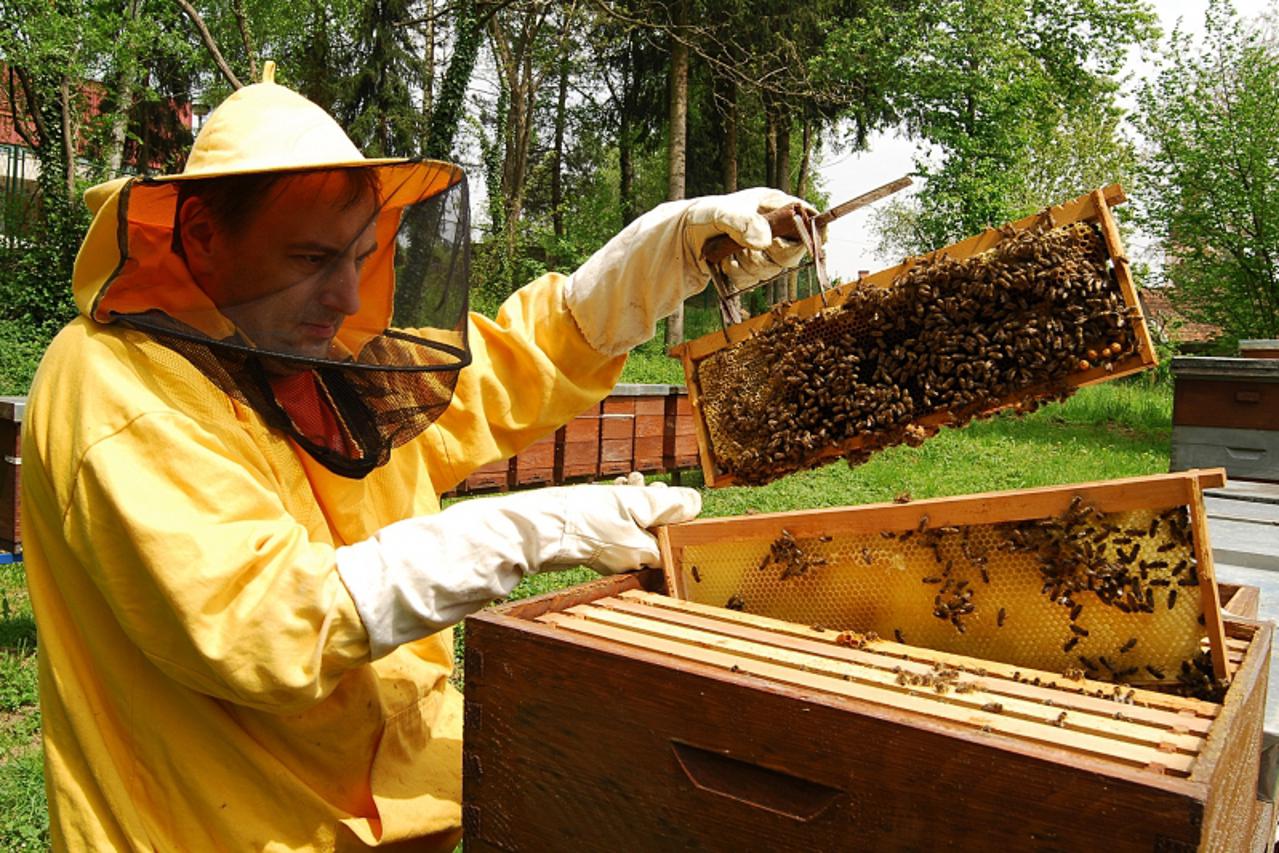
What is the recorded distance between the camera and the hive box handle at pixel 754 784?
1.48 metres

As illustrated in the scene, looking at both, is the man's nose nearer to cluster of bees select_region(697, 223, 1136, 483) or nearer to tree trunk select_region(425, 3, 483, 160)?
cluster of bees select_region(697, 223, 1136, 483)

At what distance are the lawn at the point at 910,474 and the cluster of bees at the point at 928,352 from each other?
282cm

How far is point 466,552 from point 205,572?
0.45 meters

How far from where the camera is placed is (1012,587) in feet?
6.24

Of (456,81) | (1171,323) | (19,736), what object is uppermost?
(456,81)

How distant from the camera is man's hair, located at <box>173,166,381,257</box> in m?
1.80

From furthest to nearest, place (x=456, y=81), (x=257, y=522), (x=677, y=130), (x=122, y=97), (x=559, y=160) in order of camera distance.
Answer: (x=559, y=160)
(x=677, y=130)
(x=456, y=81)
(x=122, y=97)
(x=257, y=522)

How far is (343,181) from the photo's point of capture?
1.94 metres

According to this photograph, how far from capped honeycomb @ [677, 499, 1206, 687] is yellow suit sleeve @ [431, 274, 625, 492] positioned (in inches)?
27.0

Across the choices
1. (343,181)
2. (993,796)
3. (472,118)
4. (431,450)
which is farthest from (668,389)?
(472,118)

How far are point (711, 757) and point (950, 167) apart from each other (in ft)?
76.2

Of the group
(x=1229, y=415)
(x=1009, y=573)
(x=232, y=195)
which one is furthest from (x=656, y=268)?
(x=1229, y=415)

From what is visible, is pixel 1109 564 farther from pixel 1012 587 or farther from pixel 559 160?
pixel 559 160

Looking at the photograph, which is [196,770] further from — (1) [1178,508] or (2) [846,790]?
(1) [1178,508]
